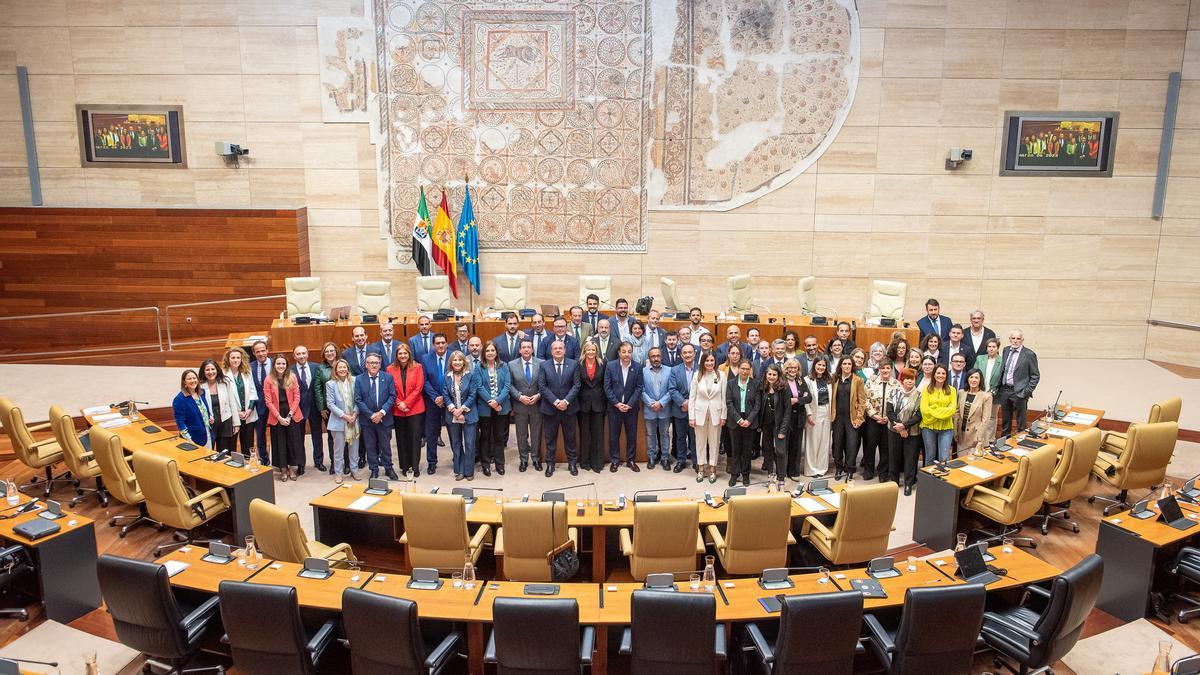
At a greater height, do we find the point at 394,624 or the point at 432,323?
the point at 432,323

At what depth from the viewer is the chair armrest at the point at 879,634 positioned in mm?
5223

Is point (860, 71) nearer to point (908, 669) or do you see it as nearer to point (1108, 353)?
point (1108, 353)

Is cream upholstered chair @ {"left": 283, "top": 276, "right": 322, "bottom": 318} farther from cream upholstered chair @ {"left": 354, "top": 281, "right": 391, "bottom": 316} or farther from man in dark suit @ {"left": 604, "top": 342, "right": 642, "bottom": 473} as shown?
man in dark suit @ {"left": 604, "top": 342, "right": 642, "bottom": 473}

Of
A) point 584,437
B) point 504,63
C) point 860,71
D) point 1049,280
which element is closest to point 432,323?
point 584,437

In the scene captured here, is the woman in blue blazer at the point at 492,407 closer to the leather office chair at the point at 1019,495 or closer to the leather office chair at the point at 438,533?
the leather office chair at the point at 438,533

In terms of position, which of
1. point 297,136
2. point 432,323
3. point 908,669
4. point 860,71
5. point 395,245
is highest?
point 860,71

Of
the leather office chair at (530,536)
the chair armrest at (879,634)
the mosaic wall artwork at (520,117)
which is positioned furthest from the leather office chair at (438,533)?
the mosaic wall artwork at (520,117)

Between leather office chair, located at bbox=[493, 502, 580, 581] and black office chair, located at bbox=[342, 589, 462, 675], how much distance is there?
4.20 feet

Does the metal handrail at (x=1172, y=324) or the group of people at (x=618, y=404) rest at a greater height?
the metal handrail at (x=1172, y=324)

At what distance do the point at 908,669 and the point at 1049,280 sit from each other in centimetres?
1051

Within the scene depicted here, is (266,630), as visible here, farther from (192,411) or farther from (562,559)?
(192,411)

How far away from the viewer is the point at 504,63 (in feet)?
43.5

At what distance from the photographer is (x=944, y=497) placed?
7699mm

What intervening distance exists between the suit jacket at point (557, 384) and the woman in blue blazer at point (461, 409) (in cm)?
72
